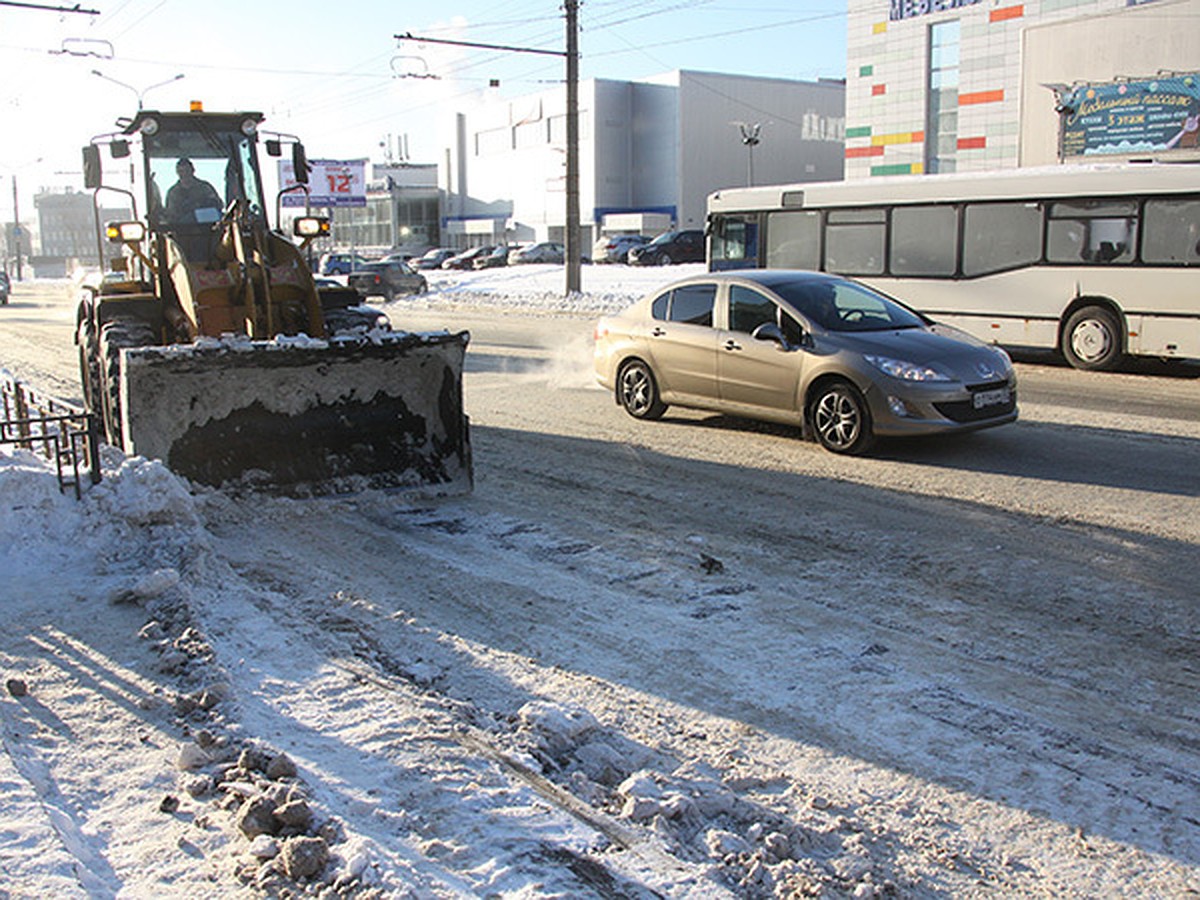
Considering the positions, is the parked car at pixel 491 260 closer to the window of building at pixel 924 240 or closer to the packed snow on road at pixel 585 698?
the window of building at pixel 924 240

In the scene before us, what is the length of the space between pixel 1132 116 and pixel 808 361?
27.2 meters

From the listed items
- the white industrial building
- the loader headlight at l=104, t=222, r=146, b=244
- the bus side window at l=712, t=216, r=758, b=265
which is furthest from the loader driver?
the white industrial building

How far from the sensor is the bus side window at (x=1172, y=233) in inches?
602

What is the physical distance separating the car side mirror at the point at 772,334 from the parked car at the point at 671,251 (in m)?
44.2

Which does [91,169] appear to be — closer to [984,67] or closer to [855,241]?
[855,241]

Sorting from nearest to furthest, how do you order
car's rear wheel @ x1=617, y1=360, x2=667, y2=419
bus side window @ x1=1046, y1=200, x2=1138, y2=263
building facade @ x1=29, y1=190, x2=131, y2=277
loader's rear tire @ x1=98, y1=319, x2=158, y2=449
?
loader's rear tire @ x1=98, y1=319, x2=158, y2=449
car's rear wheel @ x1=617, y1=360, x2=667, y2=419
bus side window @ x1=1046, y1=200, x2=1138, y2=263
building facade @ x1=29, y1=190, x2=131, y2=277

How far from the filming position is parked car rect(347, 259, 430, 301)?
131 ft

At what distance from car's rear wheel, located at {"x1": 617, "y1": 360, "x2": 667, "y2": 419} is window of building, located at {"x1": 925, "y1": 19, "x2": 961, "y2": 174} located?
3101cm

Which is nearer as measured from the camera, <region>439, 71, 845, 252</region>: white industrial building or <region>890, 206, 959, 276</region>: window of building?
<region>890, 206, 959, 276</region>: window of building

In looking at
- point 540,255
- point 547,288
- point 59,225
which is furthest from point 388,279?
point 59,225

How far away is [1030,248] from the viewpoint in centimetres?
1695

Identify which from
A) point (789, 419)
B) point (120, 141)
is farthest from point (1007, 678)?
point (120, 141)

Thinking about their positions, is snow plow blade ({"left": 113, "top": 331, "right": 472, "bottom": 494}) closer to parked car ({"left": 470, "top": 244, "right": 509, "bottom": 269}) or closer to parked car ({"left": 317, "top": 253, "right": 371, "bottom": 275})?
parked car ({"left": 317, "top": 253, "right": 371, "bottom": 275})

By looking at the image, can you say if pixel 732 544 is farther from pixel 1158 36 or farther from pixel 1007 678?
pixel 1158 36
